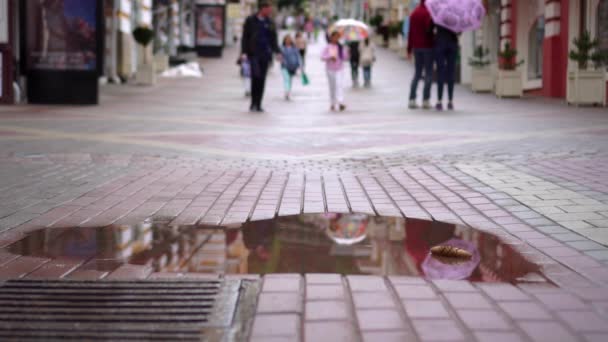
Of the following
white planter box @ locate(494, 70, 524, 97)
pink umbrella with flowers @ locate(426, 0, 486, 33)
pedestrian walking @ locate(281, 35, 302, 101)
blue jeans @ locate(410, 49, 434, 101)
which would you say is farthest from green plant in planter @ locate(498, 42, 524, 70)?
pink umbrella with flowers @ locate(426, 0, 486, 33)

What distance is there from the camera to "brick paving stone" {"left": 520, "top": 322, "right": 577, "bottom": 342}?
112 inches

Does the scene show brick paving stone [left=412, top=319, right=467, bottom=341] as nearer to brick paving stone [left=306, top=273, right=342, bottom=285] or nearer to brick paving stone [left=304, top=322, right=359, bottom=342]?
brick paving stone [left=304, top=322, right=359, bottom=342]

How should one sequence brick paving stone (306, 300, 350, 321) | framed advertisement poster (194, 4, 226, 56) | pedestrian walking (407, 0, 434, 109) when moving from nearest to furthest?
brick paving stone (306, 300, 350, 321)
pedestrian walking (407, 0, 434, 109)
framed advertisement poster (194, 4, 226, 56)

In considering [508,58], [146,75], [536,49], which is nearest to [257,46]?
[508,58]

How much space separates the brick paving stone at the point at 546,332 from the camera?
2.85m

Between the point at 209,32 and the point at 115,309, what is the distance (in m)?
41.6

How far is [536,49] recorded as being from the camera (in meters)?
23.3

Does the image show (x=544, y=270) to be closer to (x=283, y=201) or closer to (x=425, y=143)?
(x=283, y=201)

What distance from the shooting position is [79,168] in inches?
296

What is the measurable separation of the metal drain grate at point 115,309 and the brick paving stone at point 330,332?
0.30m

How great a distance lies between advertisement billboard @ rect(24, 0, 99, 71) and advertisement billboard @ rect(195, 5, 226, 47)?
27.1 m

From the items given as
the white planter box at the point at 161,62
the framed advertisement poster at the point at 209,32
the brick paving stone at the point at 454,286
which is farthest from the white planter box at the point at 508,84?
the framed advertisement poster at the point at 209,32

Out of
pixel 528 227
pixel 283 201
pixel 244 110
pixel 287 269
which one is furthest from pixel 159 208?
pixel 244 110

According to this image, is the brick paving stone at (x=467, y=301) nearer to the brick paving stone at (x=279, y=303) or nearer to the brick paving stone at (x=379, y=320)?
the brick paving stone at (x=379, y=320)
